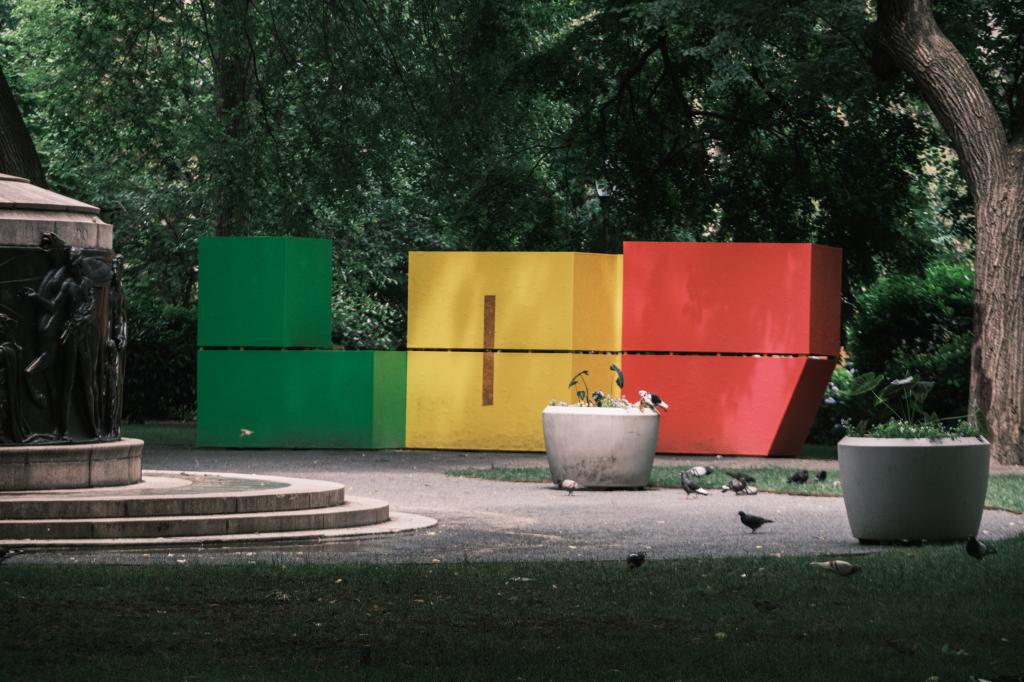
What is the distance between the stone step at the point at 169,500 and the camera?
12.2 metres

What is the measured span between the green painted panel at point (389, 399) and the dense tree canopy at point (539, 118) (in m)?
3.89

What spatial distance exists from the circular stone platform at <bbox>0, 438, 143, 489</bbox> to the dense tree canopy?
11962mm

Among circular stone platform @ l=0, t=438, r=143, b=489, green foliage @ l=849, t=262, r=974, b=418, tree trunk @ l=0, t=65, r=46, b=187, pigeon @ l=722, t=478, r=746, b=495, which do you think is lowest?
pigeon @ l=722, t=478, r=746, b=495

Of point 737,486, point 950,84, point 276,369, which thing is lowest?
point 737,486

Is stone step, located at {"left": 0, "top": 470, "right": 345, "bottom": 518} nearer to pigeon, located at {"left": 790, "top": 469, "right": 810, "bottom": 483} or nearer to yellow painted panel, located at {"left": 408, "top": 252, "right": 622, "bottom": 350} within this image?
pigeon, located at {"left": 790, "top": 469, "right": 810, "bottom": 483}

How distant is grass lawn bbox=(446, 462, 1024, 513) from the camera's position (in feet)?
55.4

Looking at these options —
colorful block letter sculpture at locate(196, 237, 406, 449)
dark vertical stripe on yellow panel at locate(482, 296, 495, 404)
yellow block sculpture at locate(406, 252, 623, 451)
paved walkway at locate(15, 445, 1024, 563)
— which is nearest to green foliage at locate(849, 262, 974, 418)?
yellow block sculpture at locate(406, 252, 623, 451)

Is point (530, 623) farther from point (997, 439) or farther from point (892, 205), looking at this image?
point (892, 205)

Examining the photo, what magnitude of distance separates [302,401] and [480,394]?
250 cm

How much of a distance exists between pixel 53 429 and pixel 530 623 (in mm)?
6027

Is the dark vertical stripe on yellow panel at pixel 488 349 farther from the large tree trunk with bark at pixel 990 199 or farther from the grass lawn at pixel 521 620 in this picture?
the grass lawn at pixel 521 620

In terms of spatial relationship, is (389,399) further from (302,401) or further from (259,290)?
(259,290)

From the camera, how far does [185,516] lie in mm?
12562

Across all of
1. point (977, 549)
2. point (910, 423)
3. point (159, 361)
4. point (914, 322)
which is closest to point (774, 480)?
point (910, 423)
